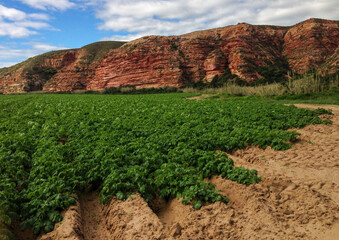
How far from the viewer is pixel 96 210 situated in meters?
4.94

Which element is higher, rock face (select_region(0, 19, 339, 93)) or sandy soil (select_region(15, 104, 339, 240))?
rock face (select_region(0, 19, 339, 93))

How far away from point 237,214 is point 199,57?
198 ft

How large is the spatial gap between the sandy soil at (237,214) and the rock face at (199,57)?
4771 cm

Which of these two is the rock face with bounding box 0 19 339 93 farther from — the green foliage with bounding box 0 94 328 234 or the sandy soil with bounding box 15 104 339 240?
the sandy soil with bounding box 15 104 339 240

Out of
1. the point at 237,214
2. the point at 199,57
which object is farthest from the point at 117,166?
the point at 199,57

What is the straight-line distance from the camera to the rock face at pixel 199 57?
55.7 metres

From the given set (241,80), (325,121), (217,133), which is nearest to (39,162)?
(217,133)

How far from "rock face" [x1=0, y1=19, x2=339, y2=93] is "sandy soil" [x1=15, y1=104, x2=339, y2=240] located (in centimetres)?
4771

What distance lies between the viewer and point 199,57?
2402 inches

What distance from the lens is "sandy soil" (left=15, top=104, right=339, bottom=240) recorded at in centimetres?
372

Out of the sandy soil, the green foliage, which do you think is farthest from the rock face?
the sandy soil

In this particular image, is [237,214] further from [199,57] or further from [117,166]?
[199,57]

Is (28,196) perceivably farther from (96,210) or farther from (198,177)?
(198,177)

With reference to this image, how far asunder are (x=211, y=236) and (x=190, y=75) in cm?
5711
